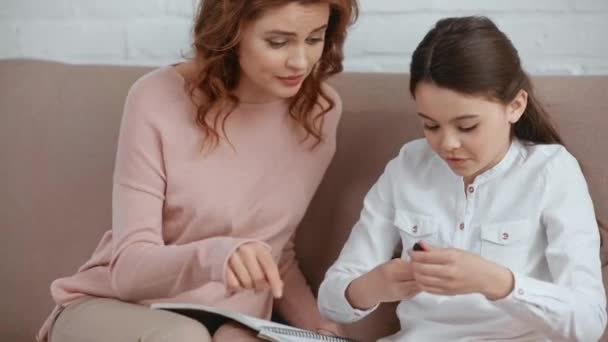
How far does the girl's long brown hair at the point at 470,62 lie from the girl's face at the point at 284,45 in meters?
0.14

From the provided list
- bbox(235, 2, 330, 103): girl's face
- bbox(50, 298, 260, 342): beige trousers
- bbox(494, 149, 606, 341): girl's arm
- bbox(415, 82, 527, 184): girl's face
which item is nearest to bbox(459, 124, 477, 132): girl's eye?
bbox(415, 82, 527, 184): girl's face

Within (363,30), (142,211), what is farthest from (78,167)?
(363,30)

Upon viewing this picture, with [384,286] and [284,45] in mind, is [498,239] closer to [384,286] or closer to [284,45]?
[384,286]

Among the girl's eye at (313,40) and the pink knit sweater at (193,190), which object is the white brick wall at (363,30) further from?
the girl's eye at (313,40)

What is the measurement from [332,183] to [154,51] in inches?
22.3

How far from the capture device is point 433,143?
130cm

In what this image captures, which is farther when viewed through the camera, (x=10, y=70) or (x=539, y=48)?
(x=10, y=70)

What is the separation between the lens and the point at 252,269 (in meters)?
1.19

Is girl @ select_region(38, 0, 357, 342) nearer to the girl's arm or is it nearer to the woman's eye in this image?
the woman's eye

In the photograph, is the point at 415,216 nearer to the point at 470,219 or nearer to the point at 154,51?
the point at 470,219

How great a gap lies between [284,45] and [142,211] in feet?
1.02

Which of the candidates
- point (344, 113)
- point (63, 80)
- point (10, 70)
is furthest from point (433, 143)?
point (10, 70)

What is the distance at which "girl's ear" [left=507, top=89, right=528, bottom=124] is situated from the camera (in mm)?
1310

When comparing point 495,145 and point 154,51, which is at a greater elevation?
point 495,145
